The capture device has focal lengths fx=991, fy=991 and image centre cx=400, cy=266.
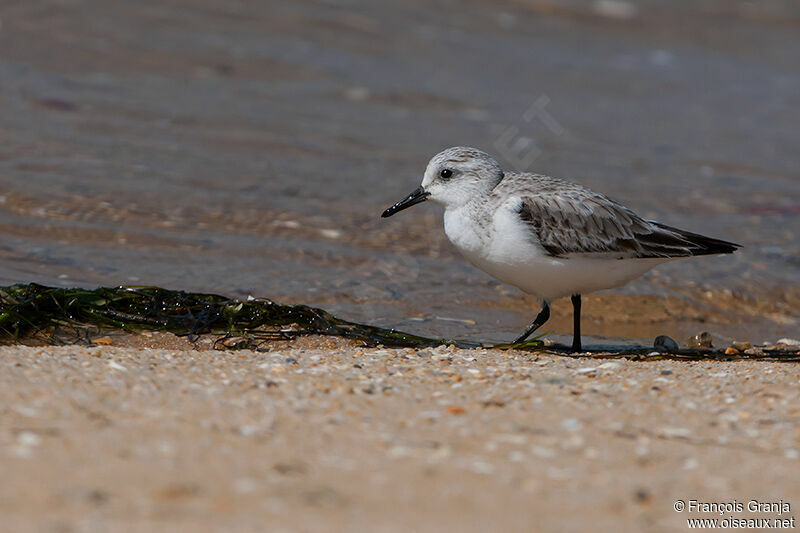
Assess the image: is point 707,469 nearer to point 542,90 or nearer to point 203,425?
point 203,425

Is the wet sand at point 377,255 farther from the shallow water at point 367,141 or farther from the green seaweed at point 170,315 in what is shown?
the green seaweed at point 170,315

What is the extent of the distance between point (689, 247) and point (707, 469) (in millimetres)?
2805

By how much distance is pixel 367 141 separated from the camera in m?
10.3

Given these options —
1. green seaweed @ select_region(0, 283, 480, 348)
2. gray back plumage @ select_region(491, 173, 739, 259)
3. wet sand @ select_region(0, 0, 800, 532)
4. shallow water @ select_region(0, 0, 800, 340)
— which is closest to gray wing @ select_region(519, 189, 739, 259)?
gray back plumage @ select_region(491, 173, 739, 259)

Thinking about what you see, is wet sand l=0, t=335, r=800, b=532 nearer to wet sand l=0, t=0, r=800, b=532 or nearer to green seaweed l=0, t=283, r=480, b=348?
wet sand l=0, t=0, r=800, b=532

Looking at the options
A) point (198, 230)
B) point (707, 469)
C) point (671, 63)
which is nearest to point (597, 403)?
point (707, 469)

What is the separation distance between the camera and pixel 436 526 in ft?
9.53

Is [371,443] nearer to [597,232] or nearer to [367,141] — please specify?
[597,232]

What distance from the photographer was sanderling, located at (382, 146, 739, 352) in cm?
588

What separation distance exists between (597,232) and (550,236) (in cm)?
33

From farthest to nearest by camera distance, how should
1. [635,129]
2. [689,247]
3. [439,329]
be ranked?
[635,129] → [439,329] → [689,247]

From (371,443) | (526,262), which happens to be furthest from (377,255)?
(371,443)

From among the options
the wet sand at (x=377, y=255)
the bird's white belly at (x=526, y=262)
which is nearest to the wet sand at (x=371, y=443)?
the wet sand at (x=377, y=255)

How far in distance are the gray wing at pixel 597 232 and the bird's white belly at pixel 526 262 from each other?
6 cm
